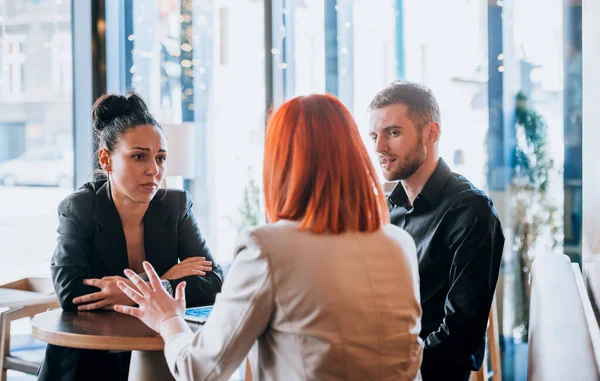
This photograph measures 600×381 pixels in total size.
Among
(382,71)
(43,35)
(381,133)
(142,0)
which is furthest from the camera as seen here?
(142,0)

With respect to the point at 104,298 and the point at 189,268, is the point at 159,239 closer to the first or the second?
the point at 189,268

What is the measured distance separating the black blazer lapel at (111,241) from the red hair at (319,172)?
47.7 inches

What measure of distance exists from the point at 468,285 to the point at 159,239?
1207 mm

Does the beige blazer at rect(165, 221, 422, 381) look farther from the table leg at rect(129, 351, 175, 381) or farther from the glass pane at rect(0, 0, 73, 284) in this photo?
the glass pane at rect(0, 0, 73, 284)

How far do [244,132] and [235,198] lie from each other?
54 centimetres

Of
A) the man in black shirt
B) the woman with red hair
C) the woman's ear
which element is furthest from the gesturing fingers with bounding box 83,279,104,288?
the man in black shirt

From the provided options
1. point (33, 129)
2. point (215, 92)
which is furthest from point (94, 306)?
point (215, 92)

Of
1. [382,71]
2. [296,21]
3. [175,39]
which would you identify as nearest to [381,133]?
[382,71]

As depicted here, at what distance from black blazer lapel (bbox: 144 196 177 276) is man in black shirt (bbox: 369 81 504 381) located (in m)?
0.88

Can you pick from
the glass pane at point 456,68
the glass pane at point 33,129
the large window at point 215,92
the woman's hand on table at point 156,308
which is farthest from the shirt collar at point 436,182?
the glass pane at point 33,129

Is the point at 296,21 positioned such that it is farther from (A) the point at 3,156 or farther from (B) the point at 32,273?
(B) the point at 32,273

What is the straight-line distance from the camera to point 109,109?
9.00 ft

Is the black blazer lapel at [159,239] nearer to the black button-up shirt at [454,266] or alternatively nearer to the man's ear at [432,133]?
the black button-up shirt at [454,266]

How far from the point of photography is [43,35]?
17.8ft
